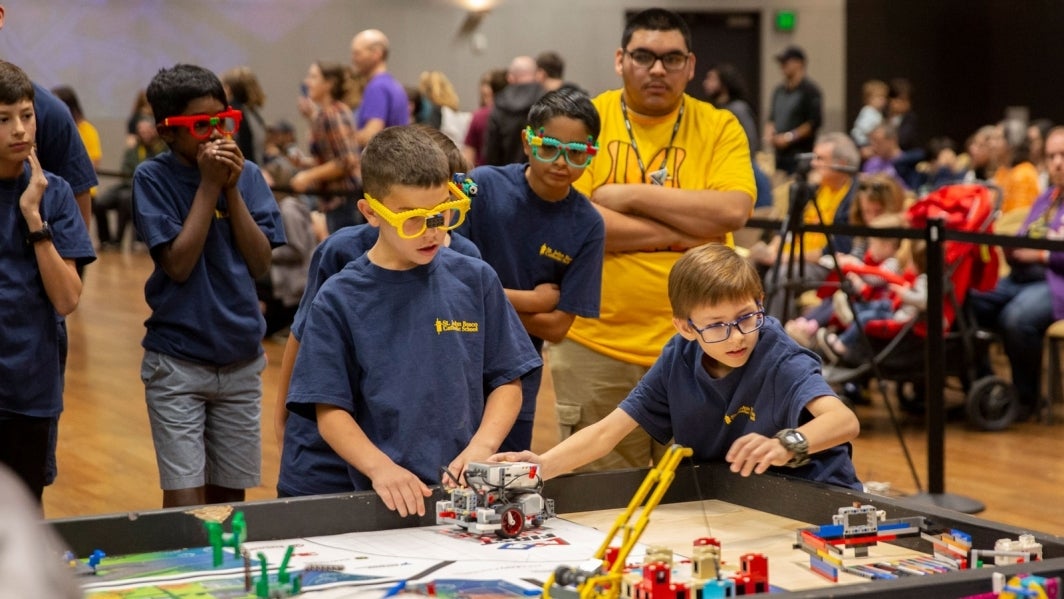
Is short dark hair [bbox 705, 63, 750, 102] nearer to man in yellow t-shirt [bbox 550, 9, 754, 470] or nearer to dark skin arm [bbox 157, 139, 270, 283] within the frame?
man in yellow t-shirt [bbox 550, 9, 754, 470]

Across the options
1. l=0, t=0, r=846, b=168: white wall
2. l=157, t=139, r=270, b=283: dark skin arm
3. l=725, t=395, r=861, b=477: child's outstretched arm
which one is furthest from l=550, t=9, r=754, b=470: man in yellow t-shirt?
l=0, t=0, r=846, b=168: white wall

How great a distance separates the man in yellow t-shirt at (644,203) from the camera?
3.98 metres

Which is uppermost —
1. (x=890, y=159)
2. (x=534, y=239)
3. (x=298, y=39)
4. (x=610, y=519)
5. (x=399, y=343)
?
(x=298, y=39)

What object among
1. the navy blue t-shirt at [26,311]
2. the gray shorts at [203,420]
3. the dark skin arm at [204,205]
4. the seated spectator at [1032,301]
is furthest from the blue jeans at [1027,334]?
the navy blue t-shirt at [26,311]

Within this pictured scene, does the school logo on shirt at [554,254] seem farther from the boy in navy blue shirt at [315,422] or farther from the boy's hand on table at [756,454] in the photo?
the boy's hand on table at [756,454]

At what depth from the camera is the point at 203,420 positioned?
3.79 m

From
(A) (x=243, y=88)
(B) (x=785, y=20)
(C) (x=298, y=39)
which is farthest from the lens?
(B) (x=785, y=20)

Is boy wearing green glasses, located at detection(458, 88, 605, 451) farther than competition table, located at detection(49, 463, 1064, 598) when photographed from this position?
Yes

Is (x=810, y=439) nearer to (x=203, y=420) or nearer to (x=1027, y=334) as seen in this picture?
(x=203, y=420)

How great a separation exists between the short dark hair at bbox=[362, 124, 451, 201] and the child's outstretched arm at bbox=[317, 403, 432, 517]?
461 millimetres

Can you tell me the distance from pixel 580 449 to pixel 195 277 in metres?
1.33

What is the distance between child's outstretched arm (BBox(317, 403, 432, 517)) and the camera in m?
2.66

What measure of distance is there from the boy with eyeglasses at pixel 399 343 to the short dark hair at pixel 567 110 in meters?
0.77

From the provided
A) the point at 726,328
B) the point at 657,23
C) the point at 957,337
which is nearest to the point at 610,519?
the point at 726,328
